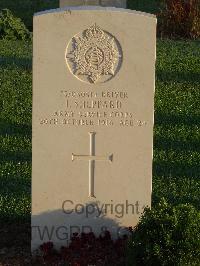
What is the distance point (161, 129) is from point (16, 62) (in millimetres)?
3359

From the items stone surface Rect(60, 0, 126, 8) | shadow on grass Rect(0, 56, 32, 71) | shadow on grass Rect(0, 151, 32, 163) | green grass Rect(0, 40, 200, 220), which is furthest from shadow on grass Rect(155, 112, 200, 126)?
stone surface Rect(60, 0, 126, 8)

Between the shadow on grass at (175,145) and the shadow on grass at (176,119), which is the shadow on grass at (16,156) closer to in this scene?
the shadow on grass at (175,145)

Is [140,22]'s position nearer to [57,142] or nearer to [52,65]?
[52,65]

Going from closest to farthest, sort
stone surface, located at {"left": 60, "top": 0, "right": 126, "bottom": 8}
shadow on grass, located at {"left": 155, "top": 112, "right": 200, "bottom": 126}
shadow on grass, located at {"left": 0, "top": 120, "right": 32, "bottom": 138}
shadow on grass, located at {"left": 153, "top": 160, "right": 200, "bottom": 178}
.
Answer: shadow on grass, located at {"left": 153, "top": 160, "right": 200, "bottom": 178} → shadow on grass, located at {"left": 0, "top": 120, "right": 32, "bottom": 138} → shadow on grass, located at {"left": 155, "top": 112, "right": 200, "bottom": 126} → stone surface, located at {"left": 60, "top": 0, "right": 126, "bottom": 8}

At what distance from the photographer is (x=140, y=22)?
202 inches

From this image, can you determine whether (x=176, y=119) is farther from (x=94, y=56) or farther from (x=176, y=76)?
(x=94, y=56)

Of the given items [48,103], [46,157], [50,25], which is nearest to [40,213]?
[46,157]

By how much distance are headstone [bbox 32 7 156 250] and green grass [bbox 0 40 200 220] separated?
33.7 inches

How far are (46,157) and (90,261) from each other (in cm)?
75

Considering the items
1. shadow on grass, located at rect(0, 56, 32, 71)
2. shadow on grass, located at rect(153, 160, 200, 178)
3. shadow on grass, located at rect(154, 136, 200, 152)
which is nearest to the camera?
shadow on grass, located at rect(153, 160, 200, 178)

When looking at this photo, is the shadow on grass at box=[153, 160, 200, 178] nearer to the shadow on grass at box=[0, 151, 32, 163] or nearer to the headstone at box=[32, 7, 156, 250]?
the shadow on grass at box=[0, 151, 32, 163]

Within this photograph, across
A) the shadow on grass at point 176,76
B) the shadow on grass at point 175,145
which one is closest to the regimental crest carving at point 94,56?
the shadow on grass at point 175,145

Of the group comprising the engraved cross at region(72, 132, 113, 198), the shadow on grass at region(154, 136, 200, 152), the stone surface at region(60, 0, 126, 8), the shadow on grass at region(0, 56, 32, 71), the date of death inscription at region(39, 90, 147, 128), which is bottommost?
the shadow on grass at region(154, 136, 200, 152)

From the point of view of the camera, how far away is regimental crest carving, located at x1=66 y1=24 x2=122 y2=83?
518 cm
